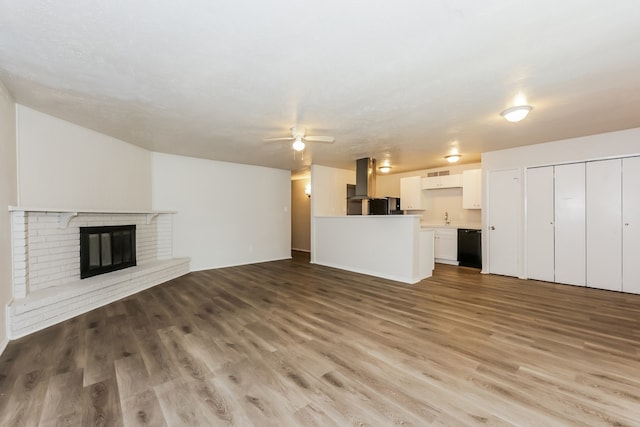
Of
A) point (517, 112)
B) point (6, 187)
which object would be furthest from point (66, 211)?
point (517, 112)

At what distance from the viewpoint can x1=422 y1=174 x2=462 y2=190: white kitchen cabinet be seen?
6.50 metres

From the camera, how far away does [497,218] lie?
527 centimetres

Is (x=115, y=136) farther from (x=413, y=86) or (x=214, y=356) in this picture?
(x=413, y=86)

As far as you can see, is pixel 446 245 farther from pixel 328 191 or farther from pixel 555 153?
pixel 328 191

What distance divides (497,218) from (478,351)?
3739 mm

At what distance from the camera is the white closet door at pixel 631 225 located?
4.03m

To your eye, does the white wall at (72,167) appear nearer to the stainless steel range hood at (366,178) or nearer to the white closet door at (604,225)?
the stainless steel range hood at (366,178)

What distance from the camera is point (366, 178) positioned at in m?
5.79

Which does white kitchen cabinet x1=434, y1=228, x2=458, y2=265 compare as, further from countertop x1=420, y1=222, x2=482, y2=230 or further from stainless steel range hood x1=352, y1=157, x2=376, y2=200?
stainless steel range hood x1=352, y1=157, x2=376, y2=200

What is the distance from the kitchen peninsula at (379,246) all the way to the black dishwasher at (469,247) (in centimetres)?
127

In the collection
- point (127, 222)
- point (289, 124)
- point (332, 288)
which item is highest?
point (289, 124)

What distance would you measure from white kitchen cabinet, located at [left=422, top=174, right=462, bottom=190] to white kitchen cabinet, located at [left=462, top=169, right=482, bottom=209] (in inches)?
7.2

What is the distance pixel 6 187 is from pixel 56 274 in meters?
1.28

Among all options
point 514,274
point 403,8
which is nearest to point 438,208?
point 514,274
